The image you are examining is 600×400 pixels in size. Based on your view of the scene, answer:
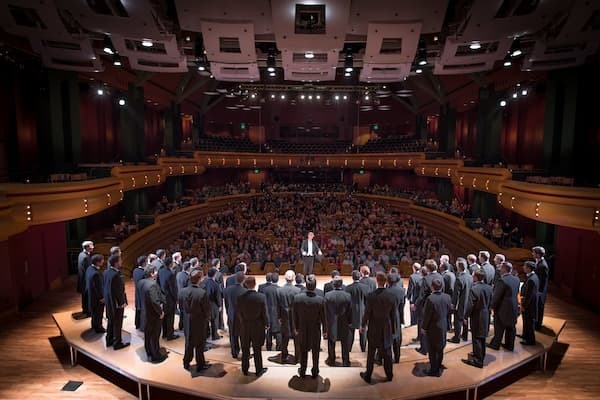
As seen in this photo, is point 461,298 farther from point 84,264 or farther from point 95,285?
point 84,264

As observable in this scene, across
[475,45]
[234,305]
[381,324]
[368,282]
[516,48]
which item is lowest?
[381,324]

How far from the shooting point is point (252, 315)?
224 inches

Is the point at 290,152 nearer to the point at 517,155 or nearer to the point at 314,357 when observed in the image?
the point at 517,155

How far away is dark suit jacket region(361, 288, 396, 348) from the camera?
5562mm

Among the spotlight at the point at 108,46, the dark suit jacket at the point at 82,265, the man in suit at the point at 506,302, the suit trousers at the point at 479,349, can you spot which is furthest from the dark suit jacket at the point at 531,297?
the spotlight at the point at 108,46

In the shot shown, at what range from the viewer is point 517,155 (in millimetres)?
17484

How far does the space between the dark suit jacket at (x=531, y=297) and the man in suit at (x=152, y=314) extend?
5967mm

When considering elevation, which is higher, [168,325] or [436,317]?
[436,317]

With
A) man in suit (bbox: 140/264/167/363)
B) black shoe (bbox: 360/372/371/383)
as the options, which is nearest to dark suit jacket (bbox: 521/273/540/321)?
black shoe (bbox: 360/372/371/383)

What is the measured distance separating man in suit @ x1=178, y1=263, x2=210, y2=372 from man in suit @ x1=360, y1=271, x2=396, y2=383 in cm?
240

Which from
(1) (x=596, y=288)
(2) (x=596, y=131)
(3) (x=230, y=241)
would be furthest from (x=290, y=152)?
(1) (x=596, y=288)

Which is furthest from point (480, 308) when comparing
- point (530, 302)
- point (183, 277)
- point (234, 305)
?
point (183, 277)

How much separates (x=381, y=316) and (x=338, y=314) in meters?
0.74

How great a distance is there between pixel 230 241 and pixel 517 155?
1300 cm
